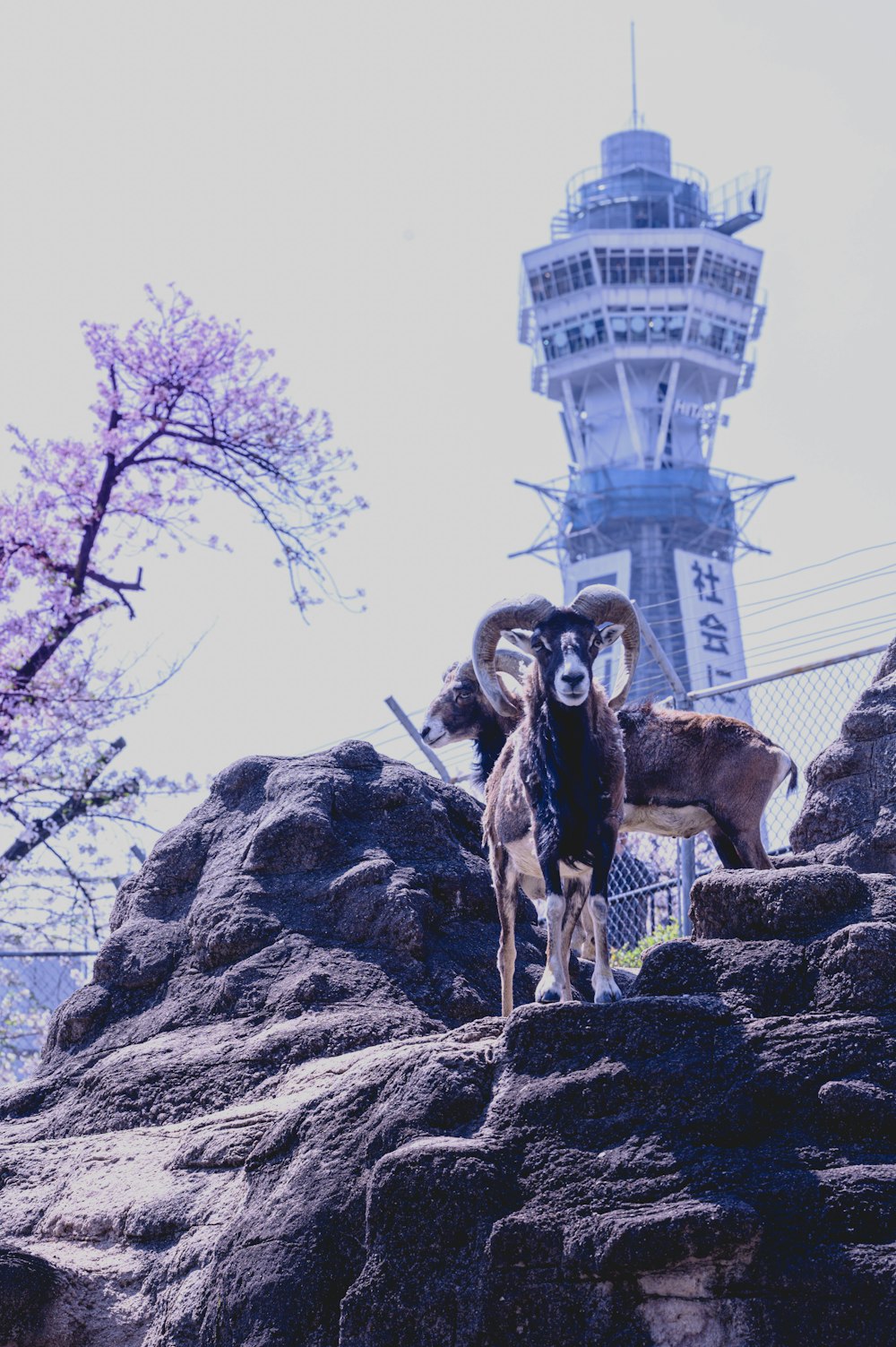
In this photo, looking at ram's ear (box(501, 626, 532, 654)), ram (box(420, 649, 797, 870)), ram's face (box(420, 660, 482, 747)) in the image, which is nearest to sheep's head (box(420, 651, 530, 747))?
ram's face (box(420, 660, 482, 747))

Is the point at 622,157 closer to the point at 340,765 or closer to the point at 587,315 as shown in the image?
the point at 587,315

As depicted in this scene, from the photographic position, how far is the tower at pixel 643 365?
287ft

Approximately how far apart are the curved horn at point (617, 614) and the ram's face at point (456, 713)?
237cm

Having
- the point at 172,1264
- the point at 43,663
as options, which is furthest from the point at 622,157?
the point at 172,1264

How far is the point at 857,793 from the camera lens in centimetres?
841

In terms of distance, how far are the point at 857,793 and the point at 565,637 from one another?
6.98 ft

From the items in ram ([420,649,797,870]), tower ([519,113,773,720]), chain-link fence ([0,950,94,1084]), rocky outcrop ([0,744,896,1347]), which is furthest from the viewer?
tower ([519,113,773,720])

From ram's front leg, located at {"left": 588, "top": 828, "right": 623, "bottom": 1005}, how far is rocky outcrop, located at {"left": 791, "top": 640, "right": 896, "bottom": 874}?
5.63 feet

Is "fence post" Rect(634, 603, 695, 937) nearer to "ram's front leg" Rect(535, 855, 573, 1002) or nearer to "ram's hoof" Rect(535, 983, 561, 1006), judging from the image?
"ram's front leg" Rect(535, 855, 573, 1002)

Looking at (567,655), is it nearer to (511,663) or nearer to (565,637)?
(565,637)

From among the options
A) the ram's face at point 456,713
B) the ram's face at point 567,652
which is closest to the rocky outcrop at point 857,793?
the ram's face at point 567,652

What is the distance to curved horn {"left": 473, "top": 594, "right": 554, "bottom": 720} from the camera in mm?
7809

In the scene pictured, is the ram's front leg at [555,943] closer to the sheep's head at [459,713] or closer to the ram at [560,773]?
the ram at [560,773]

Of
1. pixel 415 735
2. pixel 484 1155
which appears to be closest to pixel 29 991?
pixel 415 735
